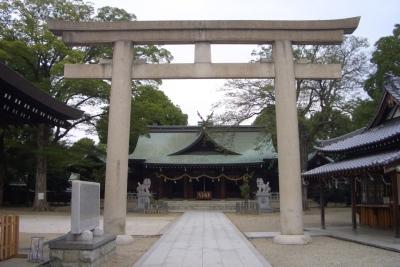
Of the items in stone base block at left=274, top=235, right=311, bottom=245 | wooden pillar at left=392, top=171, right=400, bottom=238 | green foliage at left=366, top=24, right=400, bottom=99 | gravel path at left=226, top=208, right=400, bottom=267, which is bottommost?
gravel path at left=226, top=208, right=400, bottom=267

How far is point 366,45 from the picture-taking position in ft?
107

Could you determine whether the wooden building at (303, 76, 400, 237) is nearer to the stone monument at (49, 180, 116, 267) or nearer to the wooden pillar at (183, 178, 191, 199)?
the stone monument at (49, 180, 116, 267)

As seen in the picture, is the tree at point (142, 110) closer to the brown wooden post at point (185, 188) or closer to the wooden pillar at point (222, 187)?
the brown wooden post at point (185, 188)

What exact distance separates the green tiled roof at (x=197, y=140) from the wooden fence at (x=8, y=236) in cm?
2646

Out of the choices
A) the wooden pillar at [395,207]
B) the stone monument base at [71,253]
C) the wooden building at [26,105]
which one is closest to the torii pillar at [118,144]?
the wooden building at [26,105]

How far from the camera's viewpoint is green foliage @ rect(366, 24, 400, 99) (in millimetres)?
35781

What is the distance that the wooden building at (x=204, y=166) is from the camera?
40375 millimetres

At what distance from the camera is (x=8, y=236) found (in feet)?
34.9

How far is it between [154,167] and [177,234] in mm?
23608

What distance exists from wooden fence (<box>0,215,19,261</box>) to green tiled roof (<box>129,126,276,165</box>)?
26457mm

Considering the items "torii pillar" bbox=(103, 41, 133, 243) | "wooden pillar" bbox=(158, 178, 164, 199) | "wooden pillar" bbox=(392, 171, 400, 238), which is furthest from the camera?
"wooden pillar" bbox=(158, 178, 164, 199)

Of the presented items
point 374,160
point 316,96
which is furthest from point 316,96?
point 374,160

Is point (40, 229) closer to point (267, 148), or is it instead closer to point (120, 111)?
point (120, 111)

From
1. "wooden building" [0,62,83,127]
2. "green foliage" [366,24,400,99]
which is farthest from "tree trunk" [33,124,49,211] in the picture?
"green foliage" [366,24,400,99]
